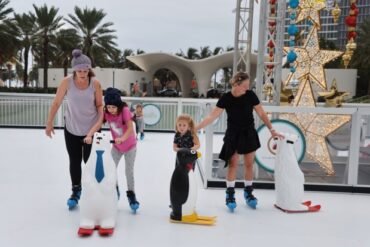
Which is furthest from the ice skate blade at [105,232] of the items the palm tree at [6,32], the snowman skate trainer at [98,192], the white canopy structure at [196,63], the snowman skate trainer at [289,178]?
the white canopy structure at [196,63]

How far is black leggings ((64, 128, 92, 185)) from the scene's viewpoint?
12.0 ft

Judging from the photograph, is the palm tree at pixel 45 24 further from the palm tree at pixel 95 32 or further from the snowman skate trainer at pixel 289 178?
the snowman skate trainer at pixel 289 178

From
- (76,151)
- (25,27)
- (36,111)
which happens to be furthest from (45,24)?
(76,151)

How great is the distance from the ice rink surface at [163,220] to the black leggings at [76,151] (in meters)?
0.38

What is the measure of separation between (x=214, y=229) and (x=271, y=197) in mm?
1344

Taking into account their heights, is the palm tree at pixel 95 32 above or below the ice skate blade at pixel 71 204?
above

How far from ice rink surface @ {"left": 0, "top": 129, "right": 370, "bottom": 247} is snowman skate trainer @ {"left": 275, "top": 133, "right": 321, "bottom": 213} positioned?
4.5 inches

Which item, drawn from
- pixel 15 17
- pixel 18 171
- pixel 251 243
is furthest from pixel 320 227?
pixel 15 17

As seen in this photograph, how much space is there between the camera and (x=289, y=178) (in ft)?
12.6

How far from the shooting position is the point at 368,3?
23.2ft

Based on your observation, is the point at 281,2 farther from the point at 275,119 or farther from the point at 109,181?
the point at 109,181

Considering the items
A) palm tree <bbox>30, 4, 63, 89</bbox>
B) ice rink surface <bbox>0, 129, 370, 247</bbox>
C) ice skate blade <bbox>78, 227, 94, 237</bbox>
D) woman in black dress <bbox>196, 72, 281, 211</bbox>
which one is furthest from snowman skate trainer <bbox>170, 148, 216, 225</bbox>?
palm tree <bbox>30, 4, 63, 89</bbox>

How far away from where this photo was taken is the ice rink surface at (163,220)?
3082 mm

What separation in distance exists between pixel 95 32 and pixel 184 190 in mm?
28377
